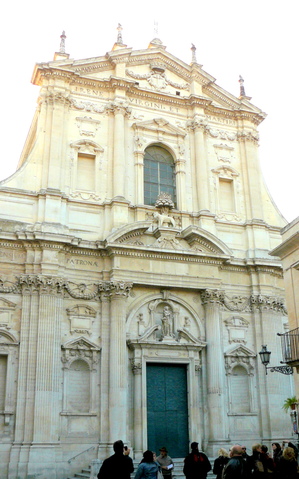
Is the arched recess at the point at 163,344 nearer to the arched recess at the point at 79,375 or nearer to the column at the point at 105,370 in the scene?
the column at the point at 105,370

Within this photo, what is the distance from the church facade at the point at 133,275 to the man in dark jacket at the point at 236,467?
11346 millimetres

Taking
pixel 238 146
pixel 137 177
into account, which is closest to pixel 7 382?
pixel 137 177

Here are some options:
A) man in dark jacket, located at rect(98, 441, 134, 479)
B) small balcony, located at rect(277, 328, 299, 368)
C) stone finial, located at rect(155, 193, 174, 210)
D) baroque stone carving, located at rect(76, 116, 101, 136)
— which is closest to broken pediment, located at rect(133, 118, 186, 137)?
baroque stone carving, located at rect(76, 116, 101, 136)

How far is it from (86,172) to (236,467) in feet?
53.3

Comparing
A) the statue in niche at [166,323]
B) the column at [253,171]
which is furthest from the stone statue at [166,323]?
the column at [253,171]

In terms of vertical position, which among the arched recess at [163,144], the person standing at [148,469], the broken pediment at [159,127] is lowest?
the person standing at [148,469]

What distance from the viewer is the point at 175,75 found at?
81.8ft

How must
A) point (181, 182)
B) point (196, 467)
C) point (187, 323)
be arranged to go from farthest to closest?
1. point (181, 182)
2. point (187, 323)
3. point (196, 467)

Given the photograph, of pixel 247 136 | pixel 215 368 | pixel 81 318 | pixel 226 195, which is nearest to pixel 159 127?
pixel 226 195

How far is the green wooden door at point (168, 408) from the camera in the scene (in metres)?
19.0

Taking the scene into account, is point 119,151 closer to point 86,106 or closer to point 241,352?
point 86,106

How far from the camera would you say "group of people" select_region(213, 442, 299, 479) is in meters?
7.00

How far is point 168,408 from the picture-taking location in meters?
19.5

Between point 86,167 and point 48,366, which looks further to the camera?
point 86,167
